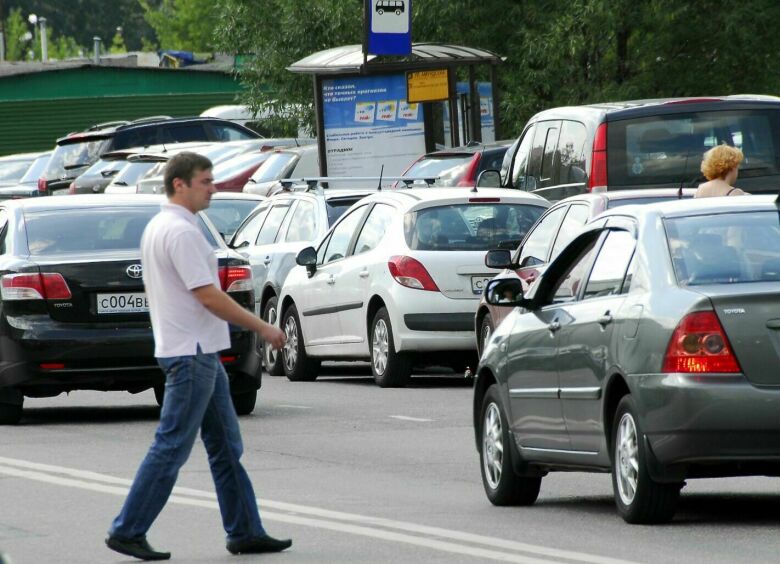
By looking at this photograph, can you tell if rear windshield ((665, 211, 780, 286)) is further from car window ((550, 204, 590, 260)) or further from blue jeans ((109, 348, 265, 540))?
car window ((550, 204, 590, 260))

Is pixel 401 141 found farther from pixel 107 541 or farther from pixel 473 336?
pixel 107 541

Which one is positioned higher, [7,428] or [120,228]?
[120,228]

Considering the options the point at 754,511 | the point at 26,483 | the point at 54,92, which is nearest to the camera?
the point at 754,511

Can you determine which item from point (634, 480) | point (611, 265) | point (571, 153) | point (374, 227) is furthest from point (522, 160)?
point (634, 480)

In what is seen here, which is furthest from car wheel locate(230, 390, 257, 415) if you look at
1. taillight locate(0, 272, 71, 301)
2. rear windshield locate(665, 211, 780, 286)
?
rear windshield locate(665, 211, 780, 286)

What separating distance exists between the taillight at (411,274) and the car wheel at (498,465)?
6.58 metres

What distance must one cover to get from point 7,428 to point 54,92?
60854 mm

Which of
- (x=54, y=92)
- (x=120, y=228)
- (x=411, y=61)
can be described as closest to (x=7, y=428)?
(x=120, y=228)

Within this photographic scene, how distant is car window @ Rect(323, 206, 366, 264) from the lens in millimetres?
18764

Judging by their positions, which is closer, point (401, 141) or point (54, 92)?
point (401, 141)

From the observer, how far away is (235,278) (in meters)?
14.7

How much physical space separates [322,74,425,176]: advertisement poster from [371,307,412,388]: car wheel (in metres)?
11.7

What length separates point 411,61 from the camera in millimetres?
28969

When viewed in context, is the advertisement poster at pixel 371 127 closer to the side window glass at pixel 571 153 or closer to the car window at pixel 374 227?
the car window at pixel 374 227
